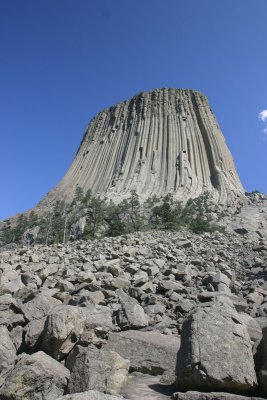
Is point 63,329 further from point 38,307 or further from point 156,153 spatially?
point 156,153

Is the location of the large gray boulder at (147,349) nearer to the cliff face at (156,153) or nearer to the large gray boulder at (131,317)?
the large gray boulder at (131,317)

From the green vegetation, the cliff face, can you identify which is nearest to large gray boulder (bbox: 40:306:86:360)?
the green vegetation

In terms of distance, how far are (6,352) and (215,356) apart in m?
2.35

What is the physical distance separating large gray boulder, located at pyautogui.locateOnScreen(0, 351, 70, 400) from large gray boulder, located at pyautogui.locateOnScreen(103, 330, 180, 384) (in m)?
0.88

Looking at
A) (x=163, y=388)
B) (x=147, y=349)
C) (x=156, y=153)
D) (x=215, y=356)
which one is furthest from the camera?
(x=156, y=153)

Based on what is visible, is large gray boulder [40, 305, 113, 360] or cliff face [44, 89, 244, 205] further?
cliff face [44, 89, 244, 205]

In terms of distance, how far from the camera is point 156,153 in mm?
58406

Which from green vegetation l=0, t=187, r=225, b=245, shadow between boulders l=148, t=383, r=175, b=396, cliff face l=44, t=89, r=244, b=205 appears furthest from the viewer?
cliff face l=44, t=89, r=244, b=205

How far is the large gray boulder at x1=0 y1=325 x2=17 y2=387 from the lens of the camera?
3.95 metres

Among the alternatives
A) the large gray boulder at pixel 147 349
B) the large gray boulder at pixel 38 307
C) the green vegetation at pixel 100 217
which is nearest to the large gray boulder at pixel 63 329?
the large gray boulder at pixel 147 349

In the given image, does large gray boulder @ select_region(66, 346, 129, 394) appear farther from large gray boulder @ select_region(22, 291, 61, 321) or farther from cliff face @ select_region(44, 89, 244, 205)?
cliff face @ select_region(44, 89, 244, 205)

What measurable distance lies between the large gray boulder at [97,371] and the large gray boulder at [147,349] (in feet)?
1.49

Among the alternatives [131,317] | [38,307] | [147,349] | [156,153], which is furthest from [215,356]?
[156,153]

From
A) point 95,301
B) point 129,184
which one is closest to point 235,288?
point 95,301
